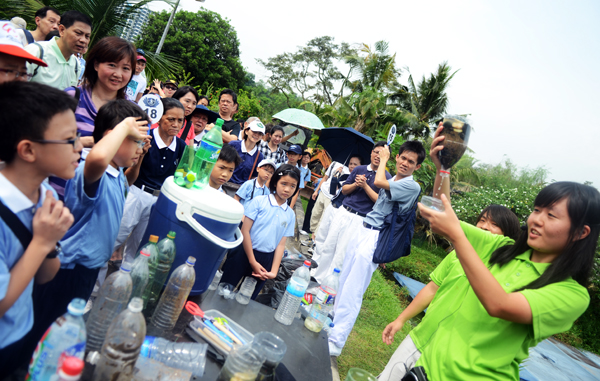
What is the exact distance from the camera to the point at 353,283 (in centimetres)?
407

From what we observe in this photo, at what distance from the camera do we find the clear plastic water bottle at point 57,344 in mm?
1039

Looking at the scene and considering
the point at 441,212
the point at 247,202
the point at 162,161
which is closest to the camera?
the point at 441,212

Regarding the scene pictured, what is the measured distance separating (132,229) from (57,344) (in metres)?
1.86

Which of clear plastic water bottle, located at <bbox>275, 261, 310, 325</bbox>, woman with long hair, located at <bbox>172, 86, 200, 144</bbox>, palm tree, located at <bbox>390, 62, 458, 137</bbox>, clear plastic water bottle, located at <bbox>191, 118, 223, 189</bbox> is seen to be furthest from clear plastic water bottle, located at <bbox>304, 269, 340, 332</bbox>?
palm tree, located at <bbox>390, 62, 458, 137</bbox>

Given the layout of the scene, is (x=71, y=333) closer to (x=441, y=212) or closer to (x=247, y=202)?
(x=441, y=212)

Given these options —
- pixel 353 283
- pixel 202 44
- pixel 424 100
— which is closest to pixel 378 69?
pixel 424 100

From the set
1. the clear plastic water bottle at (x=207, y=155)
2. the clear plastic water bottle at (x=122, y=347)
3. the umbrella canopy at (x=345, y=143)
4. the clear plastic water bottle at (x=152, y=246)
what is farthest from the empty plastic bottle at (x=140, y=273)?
the umbrella canopy at (x=345, y=143)

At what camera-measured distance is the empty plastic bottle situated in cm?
160

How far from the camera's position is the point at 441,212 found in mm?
1721

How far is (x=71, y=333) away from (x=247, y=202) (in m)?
2.32

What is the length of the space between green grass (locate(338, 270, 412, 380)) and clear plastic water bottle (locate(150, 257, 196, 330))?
105 inches

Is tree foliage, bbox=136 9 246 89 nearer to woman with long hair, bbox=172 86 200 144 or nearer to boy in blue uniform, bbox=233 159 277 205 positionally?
woman with long hair, bbox=172 86 200 144

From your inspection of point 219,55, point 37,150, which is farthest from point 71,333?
point 219,55

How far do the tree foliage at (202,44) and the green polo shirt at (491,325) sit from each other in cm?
2617
